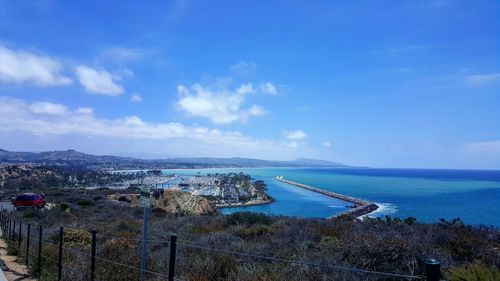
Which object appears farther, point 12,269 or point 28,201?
point 28,201

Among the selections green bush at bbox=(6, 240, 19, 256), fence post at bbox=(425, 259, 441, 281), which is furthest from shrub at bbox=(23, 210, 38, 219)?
fence post at bbox=(425, 259, 441, 281)

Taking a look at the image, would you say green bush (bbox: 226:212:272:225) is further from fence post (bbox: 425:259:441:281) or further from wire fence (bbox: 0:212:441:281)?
fence post (bbox: 425:259:441:281)

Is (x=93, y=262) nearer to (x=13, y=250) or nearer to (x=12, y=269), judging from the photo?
(x=12, y=269)

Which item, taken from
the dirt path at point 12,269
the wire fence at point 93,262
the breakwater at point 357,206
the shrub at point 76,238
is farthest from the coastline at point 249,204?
the wire fence at point 93,262

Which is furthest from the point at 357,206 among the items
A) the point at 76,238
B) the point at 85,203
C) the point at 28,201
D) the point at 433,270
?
the point at 433,270

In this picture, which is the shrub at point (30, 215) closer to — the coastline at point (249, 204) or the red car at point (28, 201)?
the red car at point (28, 201)

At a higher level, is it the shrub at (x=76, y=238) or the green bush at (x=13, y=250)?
the shrub at (x=76, y=238)

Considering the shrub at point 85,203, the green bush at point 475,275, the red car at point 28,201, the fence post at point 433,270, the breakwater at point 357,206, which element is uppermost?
the fence post at point 433,270

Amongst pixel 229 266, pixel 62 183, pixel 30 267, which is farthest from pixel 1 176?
pixel 229 266

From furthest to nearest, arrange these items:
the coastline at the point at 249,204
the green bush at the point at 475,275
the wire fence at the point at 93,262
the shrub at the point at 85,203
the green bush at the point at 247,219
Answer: the coastline at the point at 249,204 → the shrub at the point at 85,203 → the green bush at the point at 247,219 → the wire fence at the point at 93,262 → the green bush at the point at 475,275
